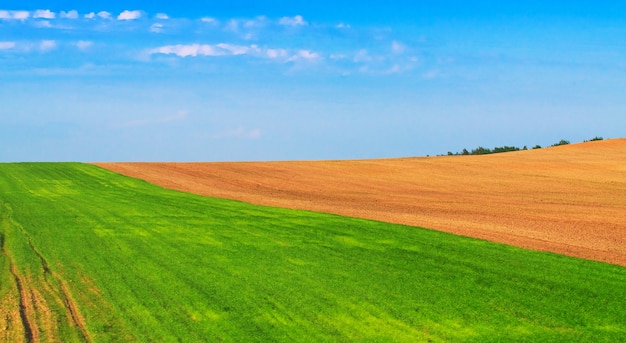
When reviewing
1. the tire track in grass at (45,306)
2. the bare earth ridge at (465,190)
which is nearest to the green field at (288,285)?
the tire track in grass at (45,306)

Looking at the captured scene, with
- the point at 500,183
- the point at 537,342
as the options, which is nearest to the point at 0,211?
the point at 537,342

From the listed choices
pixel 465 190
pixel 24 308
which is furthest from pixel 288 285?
pixel 465 190

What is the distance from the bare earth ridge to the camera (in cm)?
1758

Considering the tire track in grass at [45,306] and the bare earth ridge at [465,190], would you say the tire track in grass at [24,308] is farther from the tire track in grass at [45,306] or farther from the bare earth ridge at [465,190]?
the bare earth ridge at [465,190]

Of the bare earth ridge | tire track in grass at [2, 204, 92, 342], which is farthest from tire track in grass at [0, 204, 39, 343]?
the bare earth ridge

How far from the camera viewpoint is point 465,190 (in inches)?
1176

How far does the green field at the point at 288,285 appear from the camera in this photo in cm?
885

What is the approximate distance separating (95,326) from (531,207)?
57.6 ft

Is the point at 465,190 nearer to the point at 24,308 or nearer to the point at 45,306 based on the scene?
the point at 45,306

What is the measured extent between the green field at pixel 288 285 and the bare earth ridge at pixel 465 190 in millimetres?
2332

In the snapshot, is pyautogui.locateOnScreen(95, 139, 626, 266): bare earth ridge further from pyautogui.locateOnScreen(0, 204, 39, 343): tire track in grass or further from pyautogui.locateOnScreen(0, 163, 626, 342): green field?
pyautogui.locateOnScreen(0, 204, 39, 343): tire track in grass

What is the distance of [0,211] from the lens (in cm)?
2181

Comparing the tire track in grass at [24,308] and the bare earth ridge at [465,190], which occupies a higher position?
the bare earth ridge at [465,190]

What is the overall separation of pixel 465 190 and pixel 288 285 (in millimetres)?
19982
